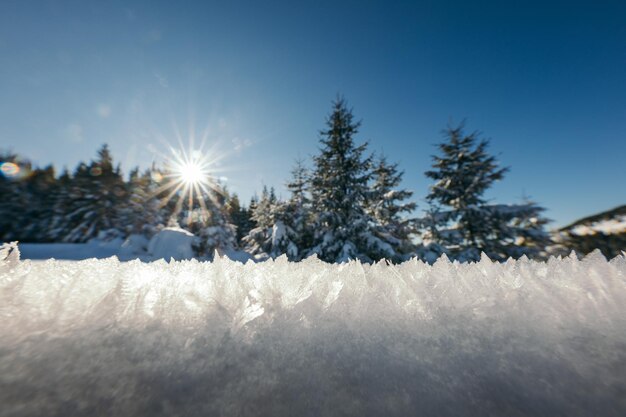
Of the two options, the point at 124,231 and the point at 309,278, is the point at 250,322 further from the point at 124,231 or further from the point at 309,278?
the point at 124,231

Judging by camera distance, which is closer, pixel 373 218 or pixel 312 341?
pixel 312 341

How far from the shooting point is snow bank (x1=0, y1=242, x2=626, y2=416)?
1.69ft

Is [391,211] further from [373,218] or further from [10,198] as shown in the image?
[10,198]

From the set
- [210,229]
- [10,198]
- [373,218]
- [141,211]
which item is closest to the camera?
[373,218]

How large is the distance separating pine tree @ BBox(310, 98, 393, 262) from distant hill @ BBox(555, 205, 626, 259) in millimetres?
6131

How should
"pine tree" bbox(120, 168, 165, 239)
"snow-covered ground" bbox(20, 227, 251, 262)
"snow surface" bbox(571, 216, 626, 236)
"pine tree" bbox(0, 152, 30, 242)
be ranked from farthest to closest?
"pine tree" bbox(0, 152, 30, 242)
"pine tree" bbox(120, 168, 165, 239)
"snow-covered ground" bbox(20, 227, 251, 262)
"snow surface" bbox(571, 216, 626, 236)

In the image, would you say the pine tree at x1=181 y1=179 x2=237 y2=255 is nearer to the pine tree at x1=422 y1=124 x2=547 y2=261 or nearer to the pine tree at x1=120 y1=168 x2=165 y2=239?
the pine tree at x1=120 y1=168 x2=165 y2=239

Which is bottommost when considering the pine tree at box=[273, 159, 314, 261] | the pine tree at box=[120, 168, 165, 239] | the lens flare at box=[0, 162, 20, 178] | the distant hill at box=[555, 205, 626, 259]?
the distant hill at box=[555, 205, 626, 259]

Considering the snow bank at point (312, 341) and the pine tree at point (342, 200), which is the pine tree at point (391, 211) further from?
the snow bank at point (312, 341)

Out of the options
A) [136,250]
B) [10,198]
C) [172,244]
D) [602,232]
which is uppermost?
[10,198]

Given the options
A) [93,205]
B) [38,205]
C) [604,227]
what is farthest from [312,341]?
[38,205]

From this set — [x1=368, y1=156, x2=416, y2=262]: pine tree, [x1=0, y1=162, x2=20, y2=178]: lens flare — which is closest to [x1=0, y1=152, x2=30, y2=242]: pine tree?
[x1=0, y1=162, x2=20, y2=178]: lens flare

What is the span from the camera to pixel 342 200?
13.7m

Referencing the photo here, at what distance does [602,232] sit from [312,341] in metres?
11.0
